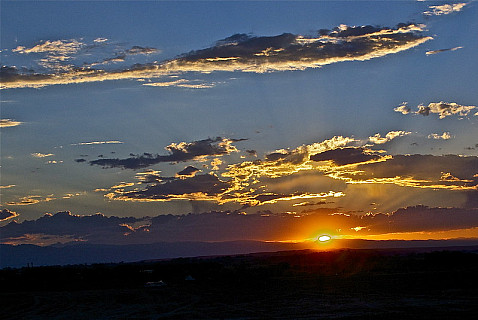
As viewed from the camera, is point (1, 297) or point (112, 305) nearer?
point (112, 305)

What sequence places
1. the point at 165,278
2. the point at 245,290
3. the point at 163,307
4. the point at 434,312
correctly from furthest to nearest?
the point at 165,278
the point at 245,290
the point at 163,307
the point at 434,312

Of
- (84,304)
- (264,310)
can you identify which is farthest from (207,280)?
(264,310)

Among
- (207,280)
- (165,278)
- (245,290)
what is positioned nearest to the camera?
(245,290)

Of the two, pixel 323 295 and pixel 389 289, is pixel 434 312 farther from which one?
pixel 389 289

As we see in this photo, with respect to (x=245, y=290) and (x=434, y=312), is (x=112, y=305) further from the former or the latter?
(x=434, y=312)

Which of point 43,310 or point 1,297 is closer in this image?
point 43,310

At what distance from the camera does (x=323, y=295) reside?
161ft

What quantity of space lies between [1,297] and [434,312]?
44.0m

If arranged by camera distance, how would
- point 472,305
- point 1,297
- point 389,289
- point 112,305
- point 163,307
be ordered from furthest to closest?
point 1,297 < point 389,289 < point 112,305 < point 163,307 < point 472,305

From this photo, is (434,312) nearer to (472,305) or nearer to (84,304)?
(472,305)

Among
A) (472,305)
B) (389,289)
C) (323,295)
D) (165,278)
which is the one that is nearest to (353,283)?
(389,289)

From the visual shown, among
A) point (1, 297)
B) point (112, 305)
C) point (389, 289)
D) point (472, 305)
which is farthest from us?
point (1, 297)

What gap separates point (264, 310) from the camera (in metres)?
41.0

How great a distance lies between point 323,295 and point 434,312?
1285 centimetres
